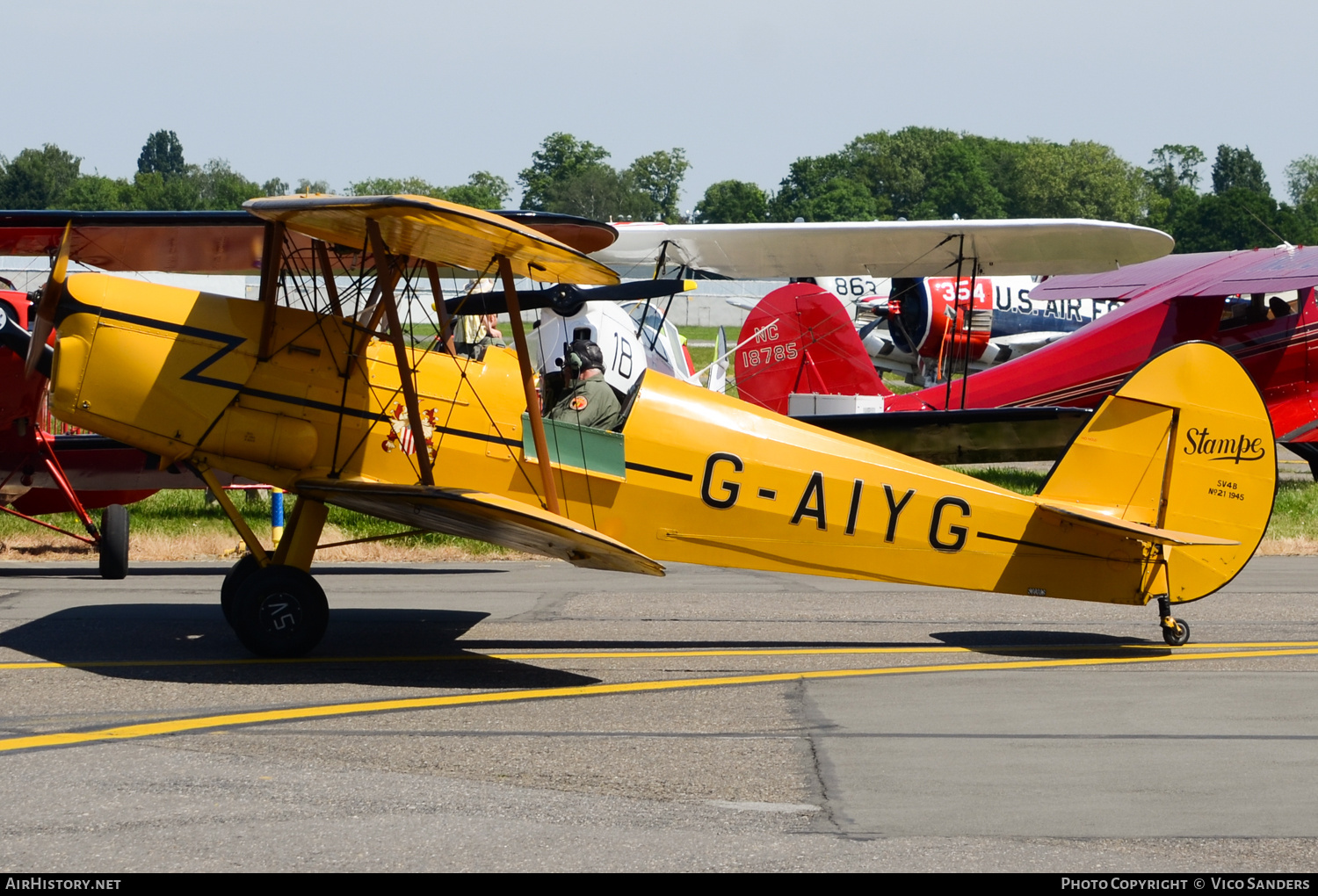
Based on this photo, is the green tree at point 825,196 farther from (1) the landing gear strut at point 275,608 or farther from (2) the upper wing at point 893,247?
(1) the landing gear strut at point 275,608

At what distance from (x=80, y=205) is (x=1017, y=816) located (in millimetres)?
113837

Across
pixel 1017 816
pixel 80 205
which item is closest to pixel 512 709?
pixel 1017 816

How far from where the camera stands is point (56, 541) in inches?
496

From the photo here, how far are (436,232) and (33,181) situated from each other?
125157 millimetres

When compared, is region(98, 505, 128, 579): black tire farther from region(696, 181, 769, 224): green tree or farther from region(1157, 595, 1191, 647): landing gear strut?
region(696, 181, 769, 224): green tree

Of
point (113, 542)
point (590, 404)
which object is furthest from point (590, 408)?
point (113, 542)

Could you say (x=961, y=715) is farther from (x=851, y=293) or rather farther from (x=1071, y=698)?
(x=851, y=293)

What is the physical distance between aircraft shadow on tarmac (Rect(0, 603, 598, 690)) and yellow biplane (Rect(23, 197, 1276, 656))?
0.92 feet

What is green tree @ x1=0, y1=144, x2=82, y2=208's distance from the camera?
117 metres

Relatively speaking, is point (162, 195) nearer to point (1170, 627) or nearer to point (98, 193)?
point (98, 193)

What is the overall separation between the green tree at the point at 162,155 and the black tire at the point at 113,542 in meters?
178

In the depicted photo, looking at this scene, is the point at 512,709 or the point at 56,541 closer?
the point at 512,709

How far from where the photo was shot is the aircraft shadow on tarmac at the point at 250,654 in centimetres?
680

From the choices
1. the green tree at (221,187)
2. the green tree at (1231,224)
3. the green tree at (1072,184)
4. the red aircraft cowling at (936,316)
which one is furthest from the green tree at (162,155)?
the red aircraft cowling at (936,316)
